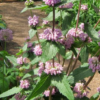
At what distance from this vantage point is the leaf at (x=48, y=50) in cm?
93

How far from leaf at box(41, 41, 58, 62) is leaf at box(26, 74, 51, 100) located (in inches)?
6.7

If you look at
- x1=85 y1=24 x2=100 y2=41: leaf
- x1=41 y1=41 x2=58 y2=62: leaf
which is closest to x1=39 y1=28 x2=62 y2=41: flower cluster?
x1=41 y1=41 x2=58 y2=62: leaf

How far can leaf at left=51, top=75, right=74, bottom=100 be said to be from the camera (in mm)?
1029

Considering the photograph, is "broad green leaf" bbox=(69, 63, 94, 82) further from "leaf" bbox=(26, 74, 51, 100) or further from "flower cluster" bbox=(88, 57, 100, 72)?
"leaf" bbox=(26, 74, 51, 100)

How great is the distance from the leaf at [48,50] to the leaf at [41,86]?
0.17 metres

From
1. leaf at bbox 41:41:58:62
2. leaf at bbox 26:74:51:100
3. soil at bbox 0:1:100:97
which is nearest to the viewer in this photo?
leaf at bbox 41:41:58:62

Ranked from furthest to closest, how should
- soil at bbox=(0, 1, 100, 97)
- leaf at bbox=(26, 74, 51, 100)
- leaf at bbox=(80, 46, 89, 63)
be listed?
1. soil at bbox=(0, 1, 100, 97)
2. leaf at bbox=(80, 46, 89, 63)
3. leaf at bbox=(26, 74, 51, 100)

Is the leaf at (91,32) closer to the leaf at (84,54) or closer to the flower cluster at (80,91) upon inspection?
the leaf at (84,54)

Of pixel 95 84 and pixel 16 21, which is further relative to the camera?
pixel 16 21

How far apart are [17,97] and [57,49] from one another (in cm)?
68

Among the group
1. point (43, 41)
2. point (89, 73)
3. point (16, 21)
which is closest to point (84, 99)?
point (89, 73)

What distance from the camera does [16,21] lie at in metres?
6.04

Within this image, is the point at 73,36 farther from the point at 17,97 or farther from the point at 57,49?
the point at 17,97

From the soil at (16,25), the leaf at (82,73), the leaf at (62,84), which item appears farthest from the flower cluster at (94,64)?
the soil at (16,25)
